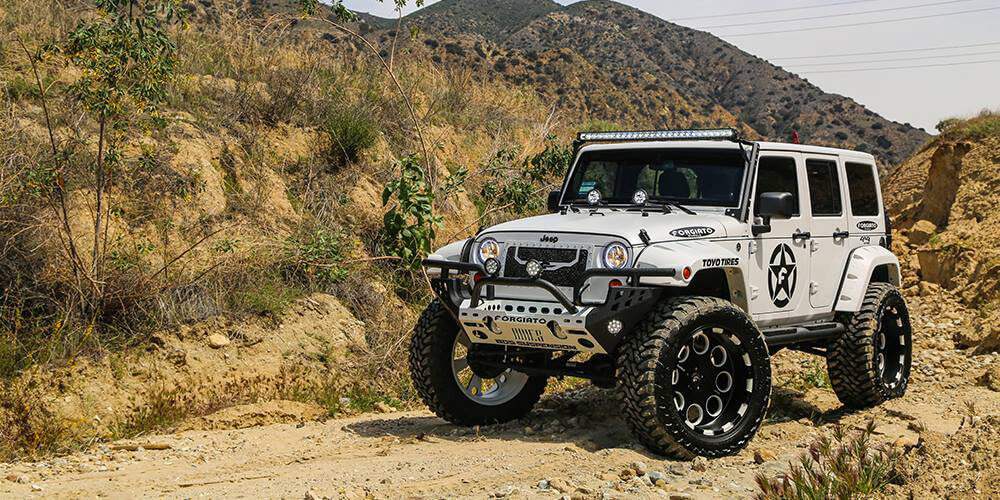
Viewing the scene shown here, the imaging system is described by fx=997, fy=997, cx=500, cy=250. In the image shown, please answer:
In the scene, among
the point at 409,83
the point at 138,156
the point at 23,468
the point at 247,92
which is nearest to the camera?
the point at 23,468

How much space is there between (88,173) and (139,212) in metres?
0.67

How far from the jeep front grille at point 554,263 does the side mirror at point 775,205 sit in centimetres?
160

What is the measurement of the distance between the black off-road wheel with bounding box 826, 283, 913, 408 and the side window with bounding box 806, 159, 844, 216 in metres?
0.88

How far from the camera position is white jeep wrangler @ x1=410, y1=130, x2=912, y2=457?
6.64 meters

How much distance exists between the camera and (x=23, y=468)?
21.8 feet

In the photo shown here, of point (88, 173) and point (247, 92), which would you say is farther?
point (247, 92)

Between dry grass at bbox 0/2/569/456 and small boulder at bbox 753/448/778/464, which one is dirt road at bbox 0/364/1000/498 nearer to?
small boulder at bbox 753/448/778/464

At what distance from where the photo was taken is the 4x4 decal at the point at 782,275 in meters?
7.93

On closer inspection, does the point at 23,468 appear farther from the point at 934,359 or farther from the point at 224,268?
the point at 934,359

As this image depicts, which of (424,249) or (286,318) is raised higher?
(424,249)

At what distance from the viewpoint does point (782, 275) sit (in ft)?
26.4

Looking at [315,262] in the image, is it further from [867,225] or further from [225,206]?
[867,225]

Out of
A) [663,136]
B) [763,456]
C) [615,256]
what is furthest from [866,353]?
[615,256]

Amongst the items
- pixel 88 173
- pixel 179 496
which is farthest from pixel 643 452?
pixel 88 173
